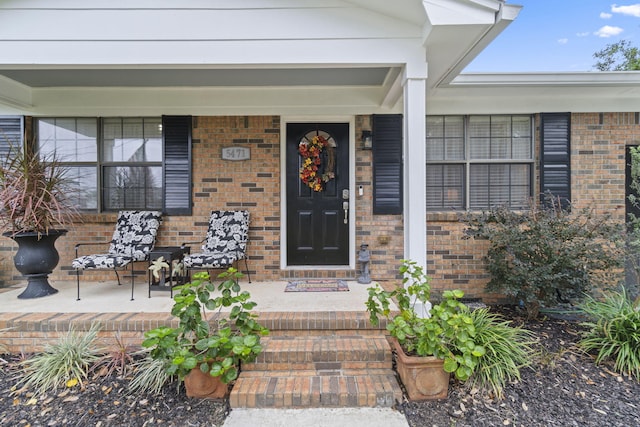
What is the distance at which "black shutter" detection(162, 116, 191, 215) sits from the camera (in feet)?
13.8

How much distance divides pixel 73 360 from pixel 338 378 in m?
2.02

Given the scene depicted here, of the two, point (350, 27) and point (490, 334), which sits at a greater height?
point (350, 27)

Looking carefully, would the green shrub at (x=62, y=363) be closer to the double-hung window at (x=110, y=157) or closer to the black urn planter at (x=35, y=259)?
the black urn planter at (x=35, y=259)

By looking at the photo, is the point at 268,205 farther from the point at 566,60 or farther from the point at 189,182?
the point at 566,60

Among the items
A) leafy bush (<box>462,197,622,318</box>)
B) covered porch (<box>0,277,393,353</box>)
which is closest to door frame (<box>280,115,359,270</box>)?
covered porch (<box>0,277,393,353</box>)

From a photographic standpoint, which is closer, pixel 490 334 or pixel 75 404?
pixel 75 404

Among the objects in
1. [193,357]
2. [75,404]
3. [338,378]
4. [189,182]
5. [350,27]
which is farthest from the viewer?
[189,182]

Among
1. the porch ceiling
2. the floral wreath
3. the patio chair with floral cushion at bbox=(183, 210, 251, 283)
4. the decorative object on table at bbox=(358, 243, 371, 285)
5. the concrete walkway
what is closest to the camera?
the concrete walkway

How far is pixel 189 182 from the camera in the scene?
423 centimetres

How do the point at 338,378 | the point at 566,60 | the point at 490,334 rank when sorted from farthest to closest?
the point at 566,60 < the point at 490,334 < the point at 338,378

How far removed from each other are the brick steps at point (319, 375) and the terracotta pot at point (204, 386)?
0.12 meters

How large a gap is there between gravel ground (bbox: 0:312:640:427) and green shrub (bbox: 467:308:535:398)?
0.08 m

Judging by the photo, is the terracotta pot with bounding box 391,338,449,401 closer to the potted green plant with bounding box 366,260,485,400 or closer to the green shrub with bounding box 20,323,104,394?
the potted green plant with bounding box 366,260,485,400

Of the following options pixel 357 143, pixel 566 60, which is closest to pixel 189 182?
pixel 357 143
